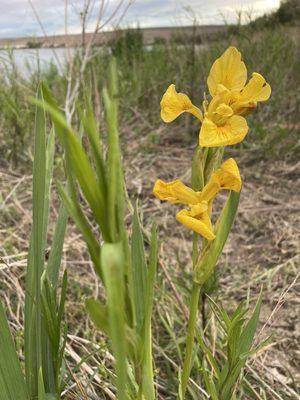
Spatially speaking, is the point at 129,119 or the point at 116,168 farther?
the point at 129,119

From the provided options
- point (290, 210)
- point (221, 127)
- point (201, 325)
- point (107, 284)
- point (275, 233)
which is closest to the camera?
A: point (107, 284)

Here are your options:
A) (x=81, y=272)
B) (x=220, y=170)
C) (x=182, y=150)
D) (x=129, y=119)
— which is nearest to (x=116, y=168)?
(x=220, y=170)

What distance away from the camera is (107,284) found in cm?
28

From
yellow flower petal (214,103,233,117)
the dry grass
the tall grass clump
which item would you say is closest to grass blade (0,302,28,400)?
the tall grass clump

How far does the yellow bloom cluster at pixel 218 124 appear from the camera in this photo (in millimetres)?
474

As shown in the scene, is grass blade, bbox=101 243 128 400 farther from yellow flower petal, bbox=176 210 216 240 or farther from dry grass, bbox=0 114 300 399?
dry grass, bbox=0 114 300 399

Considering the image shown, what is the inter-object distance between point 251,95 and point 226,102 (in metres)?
0.03

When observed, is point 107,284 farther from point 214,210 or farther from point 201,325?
point 214,210

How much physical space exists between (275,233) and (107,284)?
62.6 inches

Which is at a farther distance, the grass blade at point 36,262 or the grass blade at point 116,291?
the grass blade at point 36,262

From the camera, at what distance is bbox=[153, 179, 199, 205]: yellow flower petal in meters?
0.49

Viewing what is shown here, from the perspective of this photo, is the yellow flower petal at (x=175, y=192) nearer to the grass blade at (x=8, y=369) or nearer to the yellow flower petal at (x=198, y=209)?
the yellow flower petal at (x=198, y=209)

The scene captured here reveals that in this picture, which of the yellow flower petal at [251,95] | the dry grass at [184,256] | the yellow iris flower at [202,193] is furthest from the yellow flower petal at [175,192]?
the dry grass at [184,256]

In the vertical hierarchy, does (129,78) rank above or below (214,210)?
above
